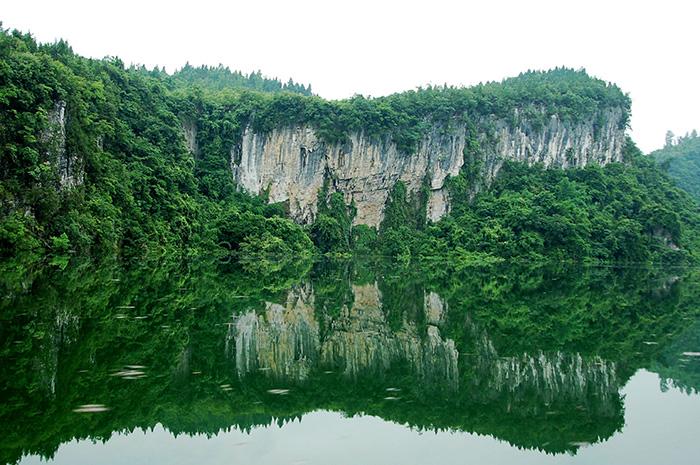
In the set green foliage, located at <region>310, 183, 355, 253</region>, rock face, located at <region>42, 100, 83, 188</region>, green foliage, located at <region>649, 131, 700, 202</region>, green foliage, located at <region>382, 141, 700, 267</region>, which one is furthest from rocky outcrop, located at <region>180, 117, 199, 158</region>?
green foliage, located at <region>649, 131, 700, 202</region>

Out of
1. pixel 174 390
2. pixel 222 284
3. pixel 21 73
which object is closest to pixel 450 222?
pixel 21 73

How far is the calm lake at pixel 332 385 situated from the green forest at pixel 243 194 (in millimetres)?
20525

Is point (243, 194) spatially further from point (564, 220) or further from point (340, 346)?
point (340, 346)

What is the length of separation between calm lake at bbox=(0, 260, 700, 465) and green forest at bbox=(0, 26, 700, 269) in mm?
20525

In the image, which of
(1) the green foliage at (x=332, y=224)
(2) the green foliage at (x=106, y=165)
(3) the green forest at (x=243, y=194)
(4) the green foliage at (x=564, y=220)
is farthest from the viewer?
(1) the green foliage at (x=332, y=224)

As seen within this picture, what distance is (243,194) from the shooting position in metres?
65.8

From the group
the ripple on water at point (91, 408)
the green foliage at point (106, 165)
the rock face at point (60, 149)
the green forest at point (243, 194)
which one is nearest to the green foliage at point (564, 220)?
the green forest at point (243, 194)

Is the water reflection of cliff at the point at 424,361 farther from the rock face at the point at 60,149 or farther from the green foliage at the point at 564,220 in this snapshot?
the green foliage at the point at 564,220

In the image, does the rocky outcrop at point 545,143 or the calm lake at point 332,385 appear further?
the rocky outcrop at point 545,143

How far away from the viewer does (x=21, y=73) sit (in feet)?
115

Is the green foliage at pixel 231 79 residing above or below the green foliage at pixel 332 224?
above

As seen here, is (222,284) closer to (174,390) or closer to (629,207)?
(174,390)

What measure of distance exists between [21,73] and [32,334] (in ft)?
101

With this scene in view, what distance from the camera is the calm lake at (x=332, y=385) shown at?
19.0ft
